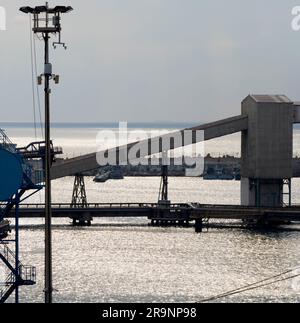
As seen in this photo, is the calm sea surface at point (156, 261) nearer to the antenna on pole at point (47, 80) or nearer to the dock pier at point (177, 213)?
the dock pier at point (177, 213)

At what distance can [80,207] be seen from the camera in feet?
308

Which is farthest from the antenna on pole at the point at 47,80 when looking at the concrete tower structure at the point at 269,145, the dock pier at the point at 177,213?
the concrete tower structure at the point at 269,145

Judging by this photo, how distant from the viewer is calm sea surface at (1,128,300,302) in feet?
153

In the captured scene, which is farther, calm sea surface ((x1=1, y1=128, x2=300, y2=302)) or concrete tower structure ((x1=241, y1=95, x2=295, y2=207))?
concrete tower structure ((x1=241, y1=95, x2=295, y2=207))

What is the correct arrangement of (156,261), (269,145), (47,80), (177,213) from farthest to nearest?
(269,145), (177,213), (156,261), (47,80)

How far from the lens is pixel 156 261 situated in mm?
60812

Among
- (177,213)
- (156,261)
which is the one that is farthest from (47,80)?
(177,213)

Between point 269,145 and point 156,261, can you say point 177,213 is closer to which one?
point 269,145

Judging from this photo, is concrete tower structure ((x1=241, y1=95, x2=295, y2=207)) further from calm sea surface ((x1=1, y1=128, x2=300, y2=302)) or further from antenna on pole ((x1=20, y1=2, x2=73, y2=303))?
antenna on pole ((x1=20, y1=2, x2=73, y2=303))

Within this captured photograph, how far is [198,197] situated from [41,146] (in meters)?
141

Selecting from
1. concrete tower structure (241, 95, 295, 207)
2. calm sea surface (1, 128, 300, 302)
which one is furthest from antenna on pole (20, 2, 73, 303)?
concrete tower structure (241, 95, 295, 207)

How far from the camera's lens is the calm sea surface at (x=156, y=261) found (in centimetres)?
4651

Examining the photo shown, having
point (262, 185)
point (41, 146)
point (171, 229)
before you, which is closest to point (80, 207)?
point (171, 229)

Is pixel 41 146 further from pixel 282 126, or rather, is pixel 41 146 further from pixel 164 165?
pixel 164 165
